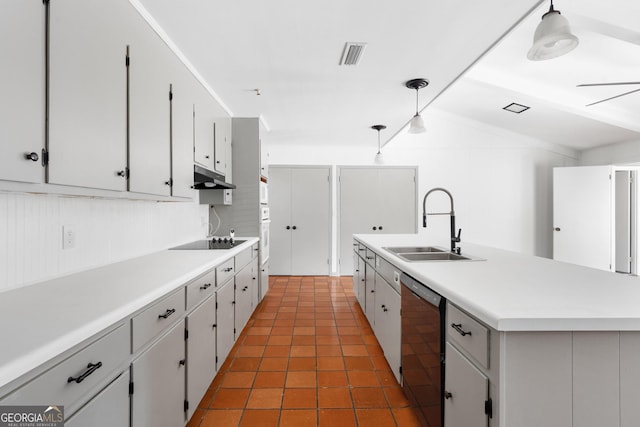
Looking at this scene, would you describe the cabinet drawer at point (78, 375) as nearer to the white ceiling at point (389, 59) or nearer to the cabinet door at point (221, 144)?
the white ceiling at point (389, 59)

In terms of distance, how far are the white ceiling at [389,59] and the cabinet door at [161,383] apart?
1.91m

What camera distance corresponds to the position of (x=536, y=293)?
1219 millimetres

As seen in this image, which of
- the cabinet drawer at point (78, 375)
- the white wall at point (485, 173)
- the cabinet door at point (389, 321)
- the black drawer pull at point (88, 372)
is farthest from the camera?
the white wall at point (485, 173)

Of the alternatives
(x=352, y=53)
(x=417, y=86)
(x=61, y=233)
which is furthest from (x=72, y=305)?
(x=417, y=86)

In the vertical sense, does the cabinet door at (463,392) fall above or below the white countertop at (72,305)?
below

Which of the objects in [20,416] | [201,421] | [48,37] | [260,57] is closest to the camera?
[20,416]

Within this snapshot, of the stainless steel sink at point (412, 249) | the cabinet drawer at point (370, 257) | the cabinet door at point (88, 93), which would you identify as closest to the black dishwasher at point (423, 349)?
the stainless steel sink at point (412, 249)

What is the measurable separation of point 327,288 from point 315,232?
1.24m

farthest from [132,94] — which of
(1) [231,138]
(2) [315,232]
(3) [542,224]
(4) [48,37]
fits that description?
(3) [542,224]

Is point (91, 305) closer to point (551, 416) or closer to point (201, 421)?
point (201, 421)

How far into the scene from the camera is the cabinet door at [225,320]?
2.17m

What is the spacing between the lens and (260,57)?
2.45 metres

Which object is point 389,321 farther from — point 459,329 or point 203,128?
point 203,128

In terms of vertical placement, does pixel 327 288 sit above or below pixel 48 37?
below
